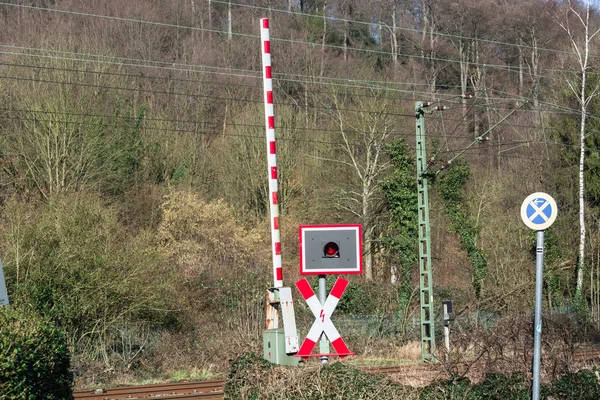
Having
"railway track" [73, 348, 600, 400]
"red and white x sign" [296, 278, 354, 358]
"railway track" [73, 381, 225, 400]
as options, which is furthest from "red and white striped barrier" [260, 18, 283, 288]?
"railway track" [73, 381, 225, 400]

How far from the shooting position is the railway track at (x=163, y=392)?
1608 centimetres

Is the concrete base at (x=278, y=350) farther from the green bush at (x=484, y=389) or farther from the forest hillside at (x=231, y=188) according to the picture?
the forest hillside at (x=231, y=188)

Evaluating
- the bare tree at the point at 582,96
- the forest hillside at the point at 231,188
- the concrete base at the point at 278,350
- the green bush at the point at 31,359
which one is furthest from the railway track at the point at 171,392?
the bare tree at the point at 582,96

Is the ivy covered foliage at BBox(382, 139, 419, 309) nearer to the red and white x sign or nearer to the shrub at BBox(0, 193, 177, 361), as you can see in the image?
the shrub at BBox(0, 193, 177, 361)

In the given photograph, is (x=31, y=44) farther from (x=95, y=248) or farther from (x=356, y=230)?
(x=356, y=230)

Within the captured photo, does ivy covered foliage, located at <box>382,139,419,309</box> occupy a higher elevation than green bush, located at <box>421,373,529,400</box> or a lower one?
higher

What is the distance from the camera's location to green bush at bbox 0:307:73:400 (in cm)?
967

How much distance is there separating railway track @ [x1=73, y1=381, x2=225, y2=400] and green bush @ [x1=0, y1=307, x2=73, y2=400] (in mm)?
5068

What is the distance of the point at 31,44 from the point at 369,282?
66.8 feet

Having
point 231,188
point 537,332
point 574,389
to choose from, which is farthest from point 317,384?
point 231,188

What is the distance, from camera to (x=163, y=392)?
57.0ft

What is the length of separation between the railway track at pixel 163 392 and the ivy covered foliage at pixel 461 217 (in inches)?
688

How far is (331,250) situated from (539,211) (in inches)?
94.9

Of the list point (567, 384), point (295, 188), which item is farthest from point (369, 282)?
point (567, 384)
